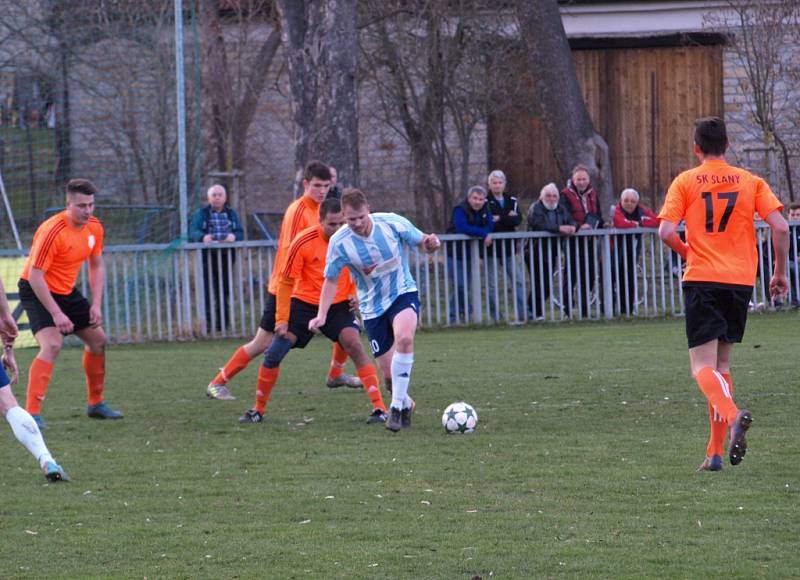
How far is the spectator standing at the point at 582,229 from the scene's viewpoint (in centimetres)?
1753

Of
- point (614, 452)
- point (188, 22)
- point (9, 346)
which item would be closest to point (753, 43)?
point (188, 22)

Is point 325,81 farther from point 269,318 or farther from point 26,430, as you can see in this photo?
point 26,430

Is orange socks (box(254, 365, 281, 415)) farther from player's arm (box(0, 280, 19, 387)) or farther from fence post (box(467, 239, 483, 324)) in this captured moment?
fence post (box(467, 239, 483, 324))

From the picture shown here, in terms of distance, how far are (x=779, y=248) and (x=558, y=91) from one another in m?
14.8

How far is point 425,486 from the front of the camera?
7254mm

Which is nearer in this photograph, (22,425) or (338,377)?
(22,425)

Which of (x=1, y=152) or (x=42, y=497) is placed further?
(x=1, y=152)

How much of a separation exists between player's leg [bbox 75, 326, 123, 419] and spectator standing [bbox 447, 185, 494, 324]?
7471 mm

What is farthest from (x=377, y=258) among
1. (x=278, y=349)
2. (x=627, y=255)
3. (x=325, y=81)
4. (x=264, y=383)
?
(x=325, y=81)

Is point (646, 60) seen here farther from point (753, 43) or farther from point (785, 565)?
point (785, 565)

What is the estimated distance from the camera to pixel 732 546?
5.67 meters

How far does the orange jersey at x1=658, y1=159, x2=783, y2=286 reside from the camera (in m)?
7.27

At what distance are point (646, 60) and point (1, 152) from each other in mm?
13563

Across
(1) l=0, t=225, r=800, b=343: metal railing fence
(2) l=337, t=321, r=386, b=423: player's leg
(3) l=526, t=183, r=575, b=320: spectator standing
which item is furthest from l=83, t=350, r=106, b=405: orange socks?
(3) l=526, t=183, r=575, b=320: spectator standing
